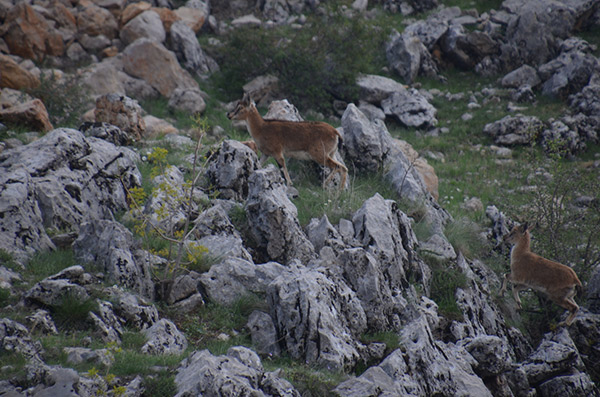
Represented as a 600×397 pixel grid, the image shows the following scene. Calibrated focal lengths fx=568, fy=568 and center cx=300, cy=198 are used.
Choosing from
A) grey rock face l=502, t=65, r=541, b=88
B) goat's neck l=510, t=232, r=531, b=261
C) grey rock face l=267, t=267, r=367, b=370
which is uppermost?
grey rock face l=267, t=267, r=367, b=370

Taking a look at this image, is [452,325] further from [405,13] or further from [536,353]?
[405,13]

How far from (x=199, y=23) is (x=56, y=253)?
66.9 feet

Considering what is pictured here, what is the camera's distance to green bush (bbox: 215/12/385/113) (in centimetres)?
2286

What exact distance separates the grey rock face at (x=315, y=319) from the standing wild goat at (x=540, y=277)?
501 cm

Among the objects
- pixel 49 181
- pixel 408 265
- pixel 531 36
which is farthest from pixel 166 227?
pixel 531 36

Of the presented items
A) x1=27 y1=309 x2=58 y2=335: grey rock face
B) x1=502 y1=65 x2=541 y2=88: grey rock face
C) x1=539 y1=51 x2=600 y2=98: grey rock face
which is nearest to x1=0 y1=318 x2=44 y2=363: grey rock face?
x1=27 y1=309 x2=58 y2=335: grey rock face

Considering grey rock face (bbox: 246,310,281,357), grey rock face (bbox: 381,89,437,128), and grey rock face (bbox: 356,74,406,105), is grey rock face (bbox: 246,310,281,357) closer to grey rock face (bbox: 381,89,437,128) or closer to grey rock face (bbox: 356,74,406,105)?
grey rock face (bbox: 381,89,437,128)

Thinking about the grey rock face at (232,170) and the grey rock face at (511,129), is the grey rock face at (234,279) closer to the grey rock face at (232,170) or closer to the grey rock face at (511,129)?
the grey rock face at (232,170)

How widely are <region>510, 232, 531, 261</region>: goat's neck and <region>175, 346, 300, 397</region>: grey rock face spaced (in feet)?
25.4

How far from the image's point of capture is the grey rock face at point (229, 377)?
612 cm

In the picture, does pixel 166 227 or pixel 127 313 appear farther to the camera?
pixel 166 227

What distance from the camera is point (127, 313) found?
26.0 feet

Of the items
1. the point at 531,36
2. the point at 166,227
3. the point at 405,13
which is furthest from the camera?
the point at 405,13

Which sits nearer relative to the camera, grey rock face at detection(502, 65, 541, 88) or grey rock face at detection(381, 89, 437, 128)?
grey rock face at detection(381, 89, 437, 128)
